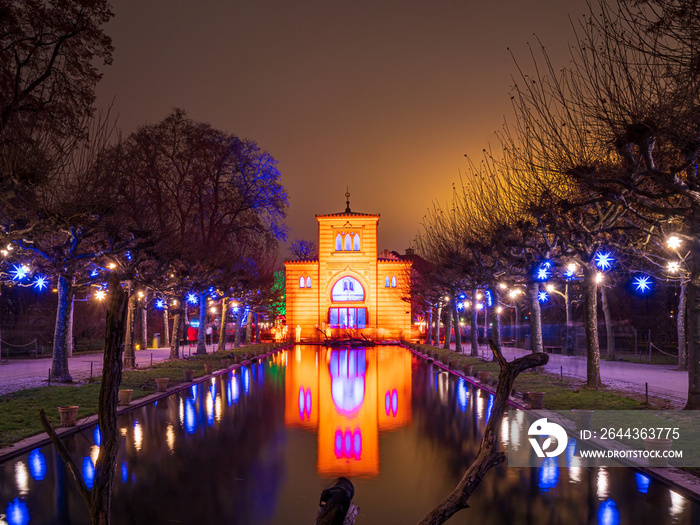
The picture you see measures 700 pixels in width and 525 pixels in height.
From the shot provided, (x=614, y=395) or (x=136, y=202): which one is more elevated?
(x=136, y=202)

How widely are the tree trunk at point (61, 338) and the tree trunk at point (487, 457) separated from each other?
23.7 m

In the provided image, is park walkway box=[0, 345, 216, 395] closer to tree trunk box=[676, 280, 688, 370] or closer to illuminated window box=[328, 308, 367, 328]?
tree trunk box=[676, 280, 688, 370]

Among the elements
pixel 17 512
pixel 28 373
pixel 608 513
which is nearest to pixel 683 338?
pixel 608 513

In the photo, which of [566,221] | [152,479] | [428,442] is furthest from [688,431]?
[152,479]

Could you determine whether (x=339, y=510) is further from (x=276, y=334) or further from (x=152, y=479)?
(x=276, y=334)

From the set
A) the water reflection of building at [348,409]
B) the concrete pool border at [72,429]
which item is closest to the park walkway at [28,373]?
the concrete pool border at [72,429]

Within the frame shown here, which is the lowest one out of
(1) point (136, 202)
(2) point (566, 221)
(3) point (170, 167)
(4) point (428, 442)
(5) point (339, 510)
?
(4) point (428, 442)

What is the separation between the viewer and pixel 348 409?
18.7 meters

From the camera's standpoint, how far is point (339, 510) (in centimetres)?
358

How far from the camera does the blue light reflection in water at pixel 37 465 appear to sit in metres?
10.5

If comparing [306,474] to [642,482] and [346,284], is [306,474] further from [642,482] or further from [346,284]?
[346,284]

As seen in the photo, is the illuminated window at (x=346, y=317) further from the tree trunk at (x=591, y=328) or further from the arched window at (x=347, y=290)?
the tree trunk at (x=591, y=328)

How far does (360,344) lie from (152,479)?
5208 cm

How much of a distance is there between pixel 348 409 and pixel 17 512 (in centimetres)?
1127
